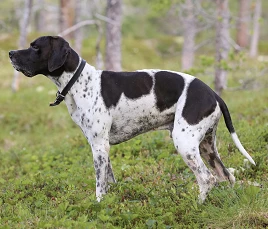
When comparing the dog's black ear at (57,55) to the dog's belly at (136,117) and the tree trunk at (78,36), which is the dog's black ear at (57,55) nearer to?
the dog's belly at (136,117)

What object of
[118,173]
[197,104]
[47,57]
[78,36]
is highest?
[47,57]

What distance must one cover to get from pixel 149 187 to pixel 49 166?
2.76m

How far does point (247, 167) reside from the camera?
21.2ft

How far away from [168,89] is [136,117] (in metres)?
0.55

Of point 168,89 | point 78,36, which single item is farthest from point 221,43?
point 78,36

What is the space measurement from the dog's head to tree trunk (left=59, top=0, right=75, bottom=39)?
11.8 meters

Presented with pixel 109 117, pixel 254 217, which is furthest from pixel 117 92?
pixel 254 217

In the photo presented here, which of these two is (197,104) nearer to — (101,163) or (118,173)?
(101,163)

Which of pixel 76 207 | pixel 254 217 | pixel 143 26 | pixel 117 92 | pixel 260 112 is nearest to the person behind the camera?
pixel 254 217

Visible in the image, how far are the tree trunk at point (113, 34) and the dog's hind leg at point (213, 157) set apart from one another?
7518 mm

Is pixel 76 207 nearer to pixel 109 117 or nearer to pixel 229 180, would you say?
pixel 109 117

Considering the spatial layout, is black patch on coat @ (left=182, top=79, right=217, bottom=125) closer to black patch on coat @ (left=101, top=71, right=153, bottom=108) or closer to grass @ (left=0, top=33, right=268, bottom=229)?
black patch on coat @ (left=101, top=71, right=153, bottom=108)

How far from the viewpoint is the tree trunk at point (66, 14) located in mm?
17269

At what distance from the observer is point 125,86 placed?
A: 18.5ft
